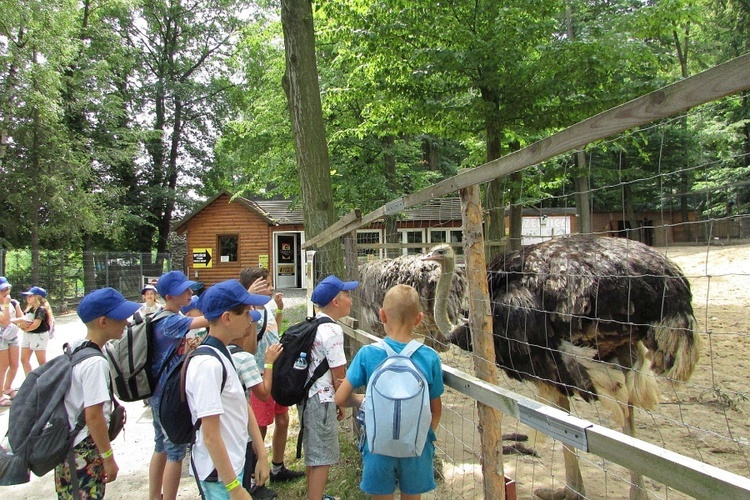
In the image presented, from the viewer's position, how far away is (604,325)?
3.72 m

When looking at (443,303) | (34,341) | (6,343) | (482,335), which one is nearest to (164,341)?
(482,335)

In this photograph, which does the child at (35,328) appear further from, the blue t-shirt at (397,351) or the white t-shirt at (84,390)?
the blue t-shirt at (397,351)

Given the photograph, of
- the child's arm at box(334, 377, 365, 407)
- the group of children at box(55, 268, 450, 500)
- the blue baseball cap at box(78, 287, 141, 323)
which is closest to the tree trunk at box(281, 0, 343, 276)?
the group of children at box(55, 268, 450, 500)

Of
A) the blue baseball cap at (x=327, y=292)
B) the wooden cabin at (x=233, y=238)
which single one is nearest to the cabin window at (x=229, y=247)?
the wooden cabin at (x=233, y=238)

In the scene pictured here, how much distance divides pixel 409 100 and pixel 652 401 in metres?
5.66

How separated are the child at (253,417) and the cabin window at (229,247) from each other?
20225 millimetres

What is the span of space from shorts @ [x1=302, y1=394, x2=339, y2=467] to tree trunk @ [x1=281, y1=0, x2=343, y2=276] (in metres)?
2.72

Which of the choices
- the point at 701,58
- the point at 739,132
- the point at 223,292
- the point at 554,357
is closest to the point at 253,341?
the point at 223,292

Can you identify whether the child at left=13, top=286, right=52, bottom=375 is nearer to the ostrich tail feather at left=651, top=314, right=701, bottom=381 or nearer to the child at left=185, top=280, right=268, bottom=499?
the child at left=185, top=280, right=268, bottom=499

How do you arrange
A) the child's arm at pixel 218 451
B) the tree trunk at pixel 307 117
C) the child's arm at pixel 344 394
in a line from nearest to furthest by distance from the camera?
the child's arm at pixel 218 451
the child's arm at pixel 344 394
the tree trunk at pixel 307 117

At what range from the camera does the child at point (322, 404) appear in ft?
10.6

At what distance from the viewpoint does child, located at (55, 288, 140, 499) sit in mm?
2721

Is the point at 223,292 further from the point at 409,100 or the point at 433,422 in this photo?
the point at 409,100

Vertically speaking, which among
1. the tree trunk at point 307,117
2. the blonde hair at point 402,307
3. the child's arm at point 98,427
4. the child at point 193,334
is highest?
the tree trunk at point 307,117
